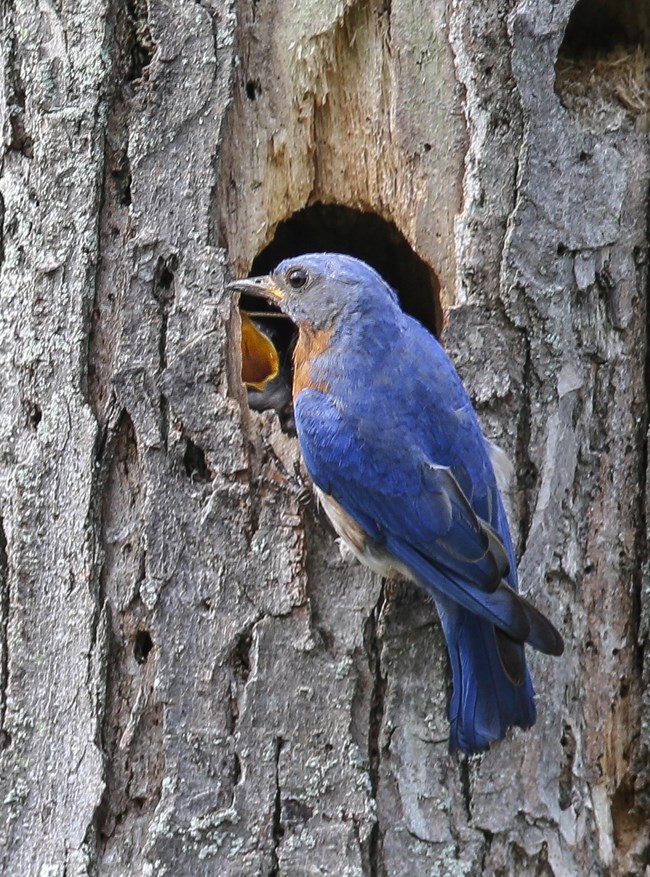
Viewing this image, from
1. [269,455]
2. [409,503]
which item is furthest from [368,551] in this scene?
[269,455]

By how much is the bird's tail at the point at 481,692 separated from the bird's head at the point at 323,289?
48.6 inches

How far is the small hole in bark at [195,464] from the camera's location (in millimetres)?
3711

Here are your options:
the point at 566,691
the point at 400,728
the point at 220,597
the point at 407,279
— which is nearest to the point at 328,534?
the point at 220,597

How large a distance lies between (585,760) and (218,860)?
1.24 meters

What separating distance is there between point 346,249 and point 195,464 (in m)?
1.95

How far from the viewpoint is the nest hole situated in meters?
4.14

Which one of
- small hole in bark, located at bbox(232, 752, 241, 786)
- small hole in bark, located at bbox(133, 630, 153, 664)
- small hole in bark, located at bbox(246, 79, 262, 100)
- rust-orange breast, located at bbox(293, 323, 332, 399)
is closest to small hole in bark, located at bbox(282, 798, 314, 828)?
small hole in bark, located at bbox(232, 752, 241, 786)

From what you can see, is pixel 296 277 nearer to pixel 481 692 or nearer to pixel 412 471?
pixel 412 471

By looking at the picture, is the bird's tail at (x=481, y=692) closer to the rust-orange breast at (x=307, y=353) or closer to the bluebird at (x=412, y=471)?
the bluebird at (x=412, y=471)

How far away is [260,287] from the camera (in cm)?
408

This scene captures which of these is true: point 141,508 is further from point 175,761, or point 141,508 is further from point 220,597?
point 175,761

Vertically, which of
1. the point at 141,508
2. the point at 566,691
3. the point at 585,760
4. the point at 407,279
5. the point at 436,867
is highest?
the point at 407,279

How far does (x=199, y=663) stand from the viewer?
358 centimetres

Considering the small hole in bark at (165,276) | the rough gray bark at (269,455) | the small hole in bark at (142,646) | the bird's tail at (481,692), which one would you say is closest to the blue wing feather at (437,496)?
the bird's tail at (481,692)
